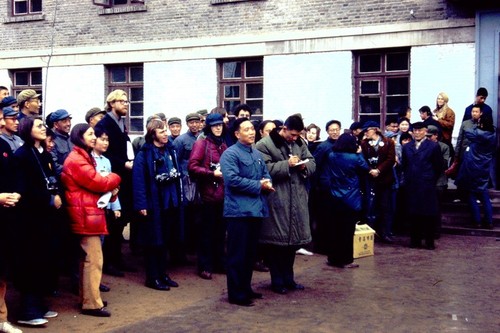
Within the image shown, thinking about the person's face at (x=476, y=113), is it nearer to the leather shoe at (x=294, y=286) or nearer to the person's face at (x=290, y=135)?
the person's face at (x=290, y=135)

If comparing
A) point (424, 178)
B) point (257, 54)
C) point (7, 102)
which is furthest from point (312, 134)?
point (257, 54)

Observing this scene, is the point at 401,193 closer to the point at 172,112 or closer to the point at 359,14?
the point at 359,14

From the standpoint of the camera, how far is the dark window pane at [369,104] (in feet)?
54.1

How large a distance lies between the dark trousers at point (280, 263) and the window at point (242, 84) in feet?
31.4

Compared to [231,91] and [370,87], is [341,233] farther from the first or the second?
→ [231,91]

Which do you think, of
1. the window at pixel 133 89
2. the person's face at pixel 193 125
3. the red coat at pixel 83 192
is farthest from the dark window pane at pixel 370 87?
the red coat at pixel 83 192

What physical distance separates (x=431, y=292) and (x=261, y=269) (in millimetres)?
2330

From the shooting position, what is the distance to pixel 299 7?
17109mm

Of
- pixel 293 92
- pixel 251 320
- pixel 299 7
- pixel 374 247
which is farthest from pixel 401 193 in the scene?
pixel 251 320

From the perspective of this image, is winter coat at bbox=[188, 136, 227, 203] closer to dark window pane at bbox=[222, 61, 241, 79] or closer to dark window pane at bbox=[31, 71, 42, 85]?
dark window pane at bbox=[222, 61, 241, 79]

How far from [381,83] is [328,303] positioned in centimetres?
919

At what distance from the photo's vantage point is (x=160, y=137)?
28.5 ft

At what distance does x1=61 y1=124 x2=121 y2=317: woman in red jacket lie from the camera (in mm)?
7277

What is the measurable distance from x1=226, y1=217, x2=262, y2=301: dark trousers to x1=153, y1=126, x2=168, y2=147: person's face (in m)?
1.40
